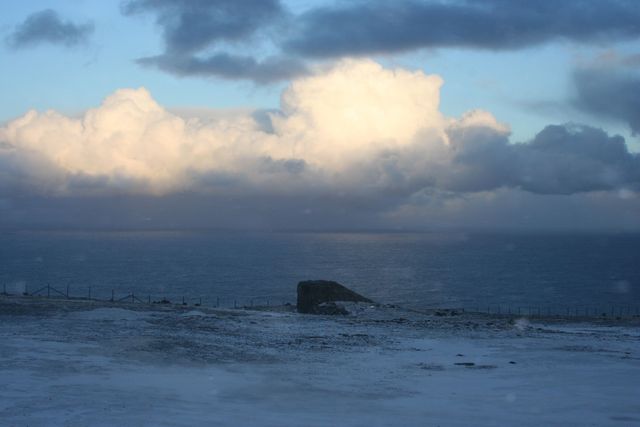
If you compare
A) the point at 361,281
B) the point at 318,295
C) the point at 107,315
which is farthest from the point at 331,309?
the point at 361,281

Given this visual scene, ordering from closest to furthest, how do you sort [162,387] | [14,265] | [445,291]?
[162,387] < [445,291] < [14,265]

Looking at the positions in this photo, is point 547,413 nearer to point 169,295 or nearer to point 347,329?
point 347,329

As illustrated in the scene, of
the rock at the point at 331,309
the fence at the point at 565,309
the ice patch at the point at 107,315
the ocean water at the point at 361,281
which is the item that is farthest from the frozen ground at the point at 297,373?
the ocean water at the point at 361,281

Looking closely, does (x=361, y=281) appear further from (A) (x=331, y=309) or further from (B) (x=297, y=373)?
(B) (x=297, y=373)

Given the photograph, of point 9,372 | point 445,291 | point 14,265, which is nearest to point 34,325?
point 9,372

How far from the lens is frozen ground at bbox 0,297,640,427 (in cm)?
1722

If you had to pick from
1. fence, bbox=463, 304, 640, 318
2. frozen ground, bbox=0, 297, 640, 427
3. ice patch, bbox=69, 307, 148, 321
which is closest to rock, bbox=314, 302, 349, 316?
frozen ground, bbox=0, 297, 640, 427

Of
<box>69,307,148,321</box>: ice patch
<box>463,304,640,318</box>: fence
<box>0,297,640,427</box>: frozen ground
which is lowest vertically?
<box>463,304,640,318</box>: fence

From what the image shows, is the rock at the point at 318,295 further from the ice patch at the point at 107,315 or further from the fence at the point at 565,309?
the fence at the point at 565,309

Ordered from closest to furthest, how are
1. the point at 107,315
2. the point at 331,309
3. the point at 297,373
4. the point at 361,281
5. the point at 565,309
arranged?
the point at 297,373 < the point at 107,315 < the point at 331,309 < the point at 565,309 < the point at 361,281

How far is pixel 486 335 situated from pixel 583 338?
191 inches

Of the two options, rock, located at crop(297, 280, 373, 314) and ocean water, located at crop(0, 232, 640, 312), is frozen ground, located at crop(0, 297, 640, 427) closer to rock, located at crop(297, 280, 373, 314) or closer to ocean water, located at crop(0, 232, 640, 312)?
rock, located at crop(297, 280, 373, 314)

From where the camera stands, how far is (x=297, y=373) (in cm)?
2311

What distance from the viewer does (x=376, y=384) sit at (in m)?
21.6
